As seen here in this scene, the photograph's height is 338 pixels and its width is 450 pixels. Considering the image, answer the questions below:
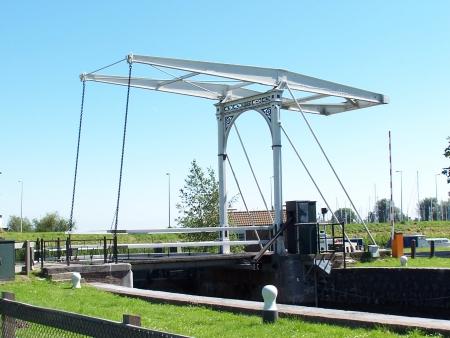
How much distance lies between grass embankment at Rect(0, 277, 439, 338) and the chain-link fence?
2516 mm

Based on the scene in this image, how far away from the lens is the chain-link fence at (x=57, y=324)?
4078 millimetres

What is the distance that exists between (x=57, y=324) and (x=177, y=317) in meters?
Answer: 4.67

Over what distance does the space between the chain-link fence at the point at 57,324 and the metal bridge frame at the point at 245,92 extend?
487 inches

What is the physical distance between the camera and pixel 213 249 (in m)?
25.6

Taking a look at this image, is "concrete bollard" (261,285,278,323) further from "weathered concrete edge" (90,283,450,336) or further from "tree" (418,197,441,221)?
"tree" (418,197,441,221)

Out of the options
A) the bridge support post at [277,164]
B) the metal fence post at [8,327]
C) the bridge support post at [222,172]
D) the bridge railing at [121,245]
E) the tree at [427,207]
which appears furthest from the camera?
the tree at [427,207]

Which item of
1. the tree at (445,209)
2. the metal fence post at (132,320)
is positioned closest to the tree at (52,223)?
the metal fence post at (132,320)

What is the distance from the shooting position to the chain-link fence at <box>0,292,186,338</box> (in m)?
4.08

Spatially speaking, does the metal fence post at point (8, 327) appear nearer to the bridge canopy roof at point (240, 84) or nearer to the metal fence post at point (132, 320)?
the metal fence post at point (132, 320)

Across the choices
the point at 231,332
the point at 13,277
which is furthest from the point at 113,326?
the point at 13,277

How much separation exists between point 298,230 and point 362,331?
1171 cm

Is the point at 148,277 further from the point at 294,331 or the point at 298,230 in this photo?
the point at 294,331

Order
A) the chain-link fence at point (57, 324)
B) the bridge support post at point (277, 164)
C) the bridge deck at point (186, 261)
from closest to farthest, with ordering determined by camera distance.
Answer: the chain-link fence at point (57, 324) < the bridge deck at point (186, 261) < the bridge support post at point (277, 164)

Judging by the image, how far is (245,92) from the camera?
74.8 feet
